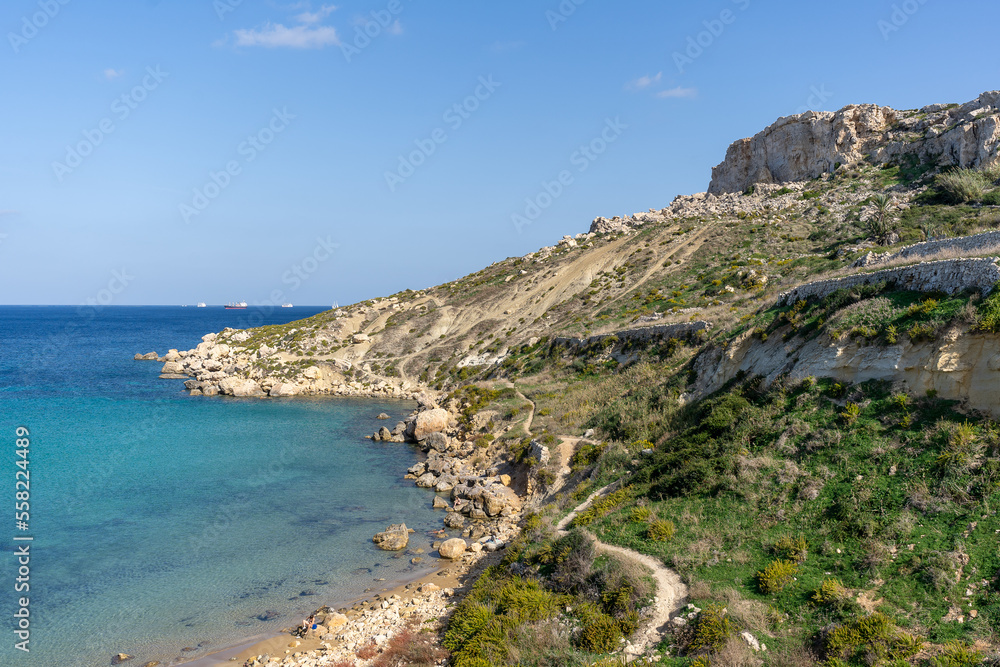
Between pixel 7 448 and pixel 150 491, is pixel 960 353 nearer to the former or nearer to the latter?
pixel 150 491

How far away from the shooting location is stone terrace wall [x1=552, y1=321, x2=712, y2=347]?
32.8 metres

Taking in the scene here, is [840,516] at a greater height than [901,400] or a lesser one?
lesser

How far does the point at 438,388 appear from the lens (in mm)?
55125

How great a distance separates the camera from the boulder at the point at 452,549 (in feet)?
67.2

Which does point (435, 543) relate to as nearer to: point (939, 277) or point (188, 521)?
A: point (188, 521)

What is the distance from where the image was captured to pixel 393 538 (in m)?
21.7

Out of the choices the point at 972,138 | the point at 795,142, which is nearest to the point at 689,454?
the point at 972,138

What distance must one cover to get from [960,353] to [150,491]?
3258cm

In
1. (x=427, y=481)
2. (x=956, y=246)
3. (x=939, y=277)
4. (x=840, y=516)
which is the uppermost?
(x=956, y=246)

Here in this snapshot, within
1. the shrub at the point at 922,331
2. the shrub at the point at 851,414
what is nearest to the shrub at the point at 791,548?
the shrub at the point at 851,414

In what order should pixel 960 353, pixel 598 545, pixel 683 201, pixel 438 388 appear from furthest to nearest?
1. pixel 683 201
2. pixel 438 388
3. pixel 598 545
4. pixel 960 353

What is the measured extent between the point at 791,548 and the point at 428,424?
27541 millimetres

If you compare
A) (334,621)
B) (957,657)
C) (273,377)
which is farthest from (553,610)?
(273,377)

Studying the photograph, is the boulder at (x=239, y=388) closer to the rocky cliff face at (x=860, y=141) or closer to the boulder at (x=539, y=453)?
the boulder at (x=539, y=453)
